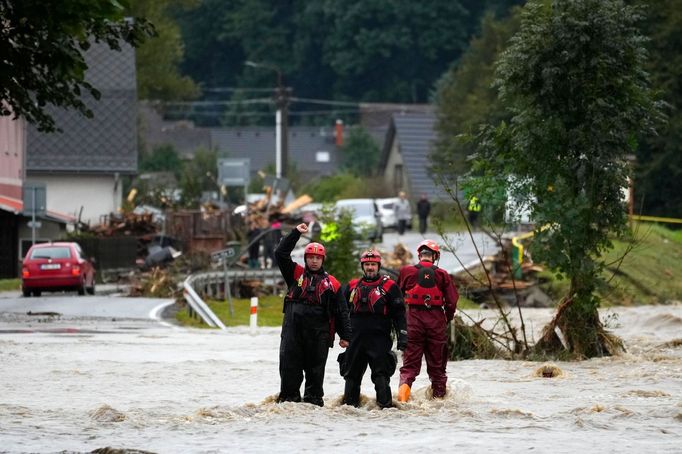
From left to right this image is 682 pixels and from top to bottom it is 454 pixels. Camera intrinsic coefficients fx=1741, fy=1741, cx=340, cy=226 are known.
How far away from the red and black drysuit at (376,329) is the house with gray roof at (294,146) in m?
108

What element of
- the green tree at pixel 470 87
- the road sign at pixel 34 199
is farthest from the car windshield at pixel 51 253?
the green tree at pixel 470 87

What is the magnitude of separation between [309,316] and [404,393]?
1551 millimetres

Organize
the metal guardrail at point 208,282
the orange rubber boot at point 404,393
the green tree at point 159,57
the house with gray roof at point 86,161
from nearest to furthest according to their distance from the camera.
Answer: the orange rubber boot at point 404,393
the metal guardrail at point 208,282
the house with gray roof at point 86,161
the green tree at point 159,57

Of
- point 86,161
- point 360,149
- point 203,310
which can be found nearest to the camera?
point 203,310

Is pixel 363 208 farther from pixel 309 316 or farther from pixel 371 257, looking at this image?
pixel 309 316

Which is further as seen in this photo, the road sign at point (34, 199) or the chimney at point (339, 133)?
the chimney at point (339, 133)

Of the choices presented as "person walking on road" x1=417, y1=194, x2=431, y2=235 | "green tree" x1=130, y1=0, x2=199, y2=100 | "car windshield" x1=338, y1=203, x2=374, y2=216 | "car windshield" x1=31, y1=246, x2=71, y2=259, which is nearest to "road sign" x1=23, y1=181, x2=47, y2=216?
"car windshield" x1=31, y1=246, x2=71, y2=259

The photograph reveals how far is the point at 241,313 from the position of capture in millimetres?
38000

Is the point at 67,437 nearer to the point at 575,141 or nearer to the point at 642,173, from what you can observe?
the point at 575,141

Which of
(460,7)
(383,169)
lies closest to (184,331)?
(383,169)

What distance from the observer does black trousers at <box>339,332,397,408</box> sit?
16.8m

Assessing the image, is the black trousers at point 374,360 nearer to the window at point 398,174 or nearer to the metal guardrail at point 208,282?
the metal guardrail at point 208,282

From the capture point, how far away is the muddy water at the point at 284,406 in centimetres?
1437

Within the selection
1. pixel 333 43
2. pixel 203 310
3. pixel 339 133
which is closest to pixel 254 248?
pixel 203 310
